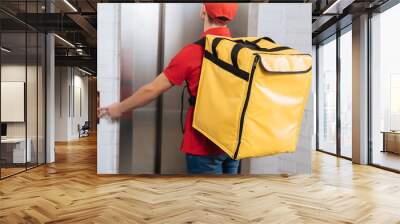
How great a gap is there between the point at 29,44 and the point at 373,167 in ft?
20.0

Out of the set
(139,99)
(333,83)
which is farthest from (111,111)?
(333,83)

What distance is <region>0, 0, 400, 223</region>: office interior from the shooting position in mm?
5695

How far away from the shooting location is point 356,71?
7066 mm

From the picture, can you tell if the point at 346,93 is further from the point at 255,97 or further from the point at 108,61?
the point at 255,97

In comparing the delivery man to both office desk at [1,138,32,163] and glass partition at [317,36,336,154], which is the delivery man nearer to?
office desk at [1,138,32,163]

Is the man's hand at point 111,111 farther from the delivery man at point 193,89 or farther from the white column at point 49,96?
the white column at point 49,96

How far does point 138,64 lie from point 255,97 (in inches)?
97.3

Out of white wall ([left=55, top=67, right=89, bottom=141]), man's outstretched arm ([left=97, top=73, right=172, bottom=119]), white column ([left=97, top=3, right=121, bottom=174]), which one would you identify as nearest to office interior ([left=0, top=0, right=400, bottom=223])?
man's outstretched arm ([left=97, top=73, right=172, bottom=119])

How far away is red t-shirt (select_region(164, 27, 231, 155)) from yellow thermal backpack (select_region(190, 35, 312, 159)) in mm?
663

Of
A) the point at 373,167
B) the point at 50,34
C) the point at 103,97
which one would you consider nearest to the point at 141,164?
the point at 103,97

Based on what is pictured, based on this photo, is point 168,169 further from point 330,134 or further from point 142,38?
point 330,134

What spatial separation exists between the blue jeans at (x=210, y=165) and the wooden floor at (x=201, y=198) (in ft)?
0.66

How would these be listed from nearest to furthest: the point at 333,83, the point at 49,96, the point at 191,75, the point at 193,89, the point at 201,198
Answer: the point at 201,198 → the point at 193,89 → the point at 191,75 → the point at 49,96 → the point at 333,83

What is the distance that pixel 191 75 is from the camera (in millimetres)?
4324
